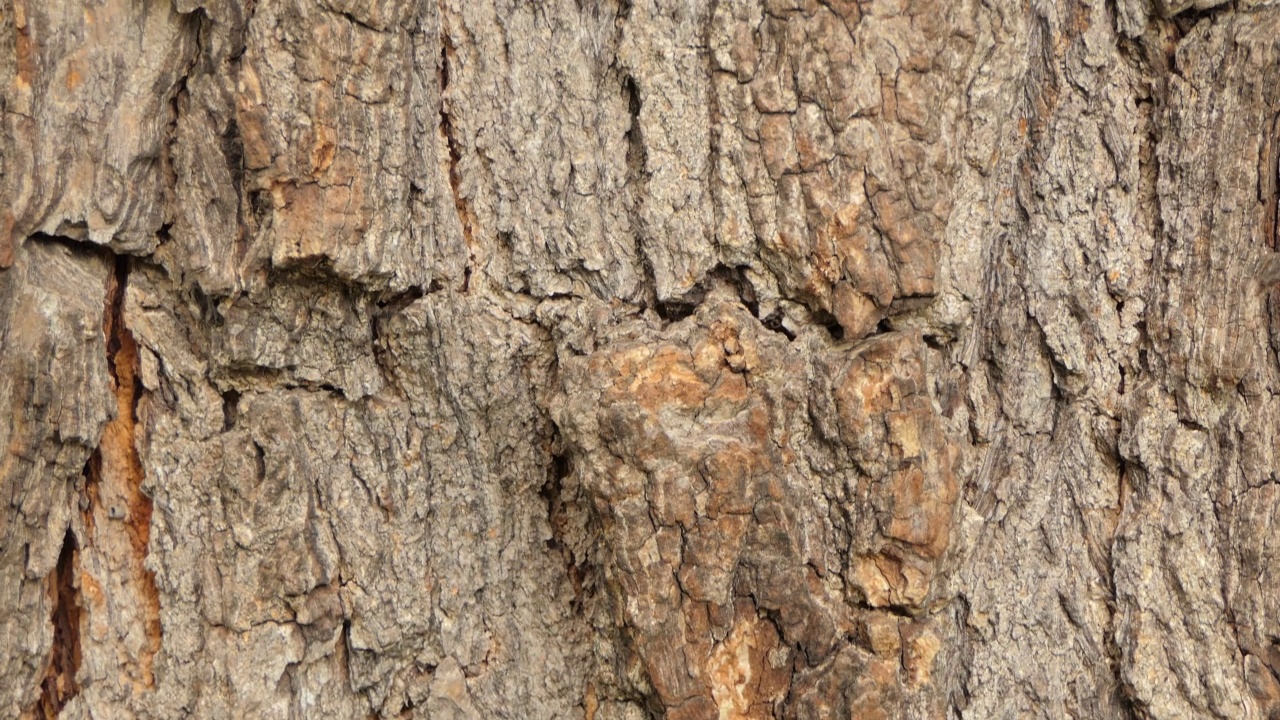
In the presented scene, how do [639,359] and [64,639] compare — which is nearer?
[639,359]

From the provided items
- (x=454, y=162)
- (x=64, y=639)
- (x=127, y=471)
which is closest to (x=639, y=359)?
(x=454, y=162)

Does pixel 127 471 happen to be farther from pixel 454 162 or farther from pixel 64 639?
pixel 454 162

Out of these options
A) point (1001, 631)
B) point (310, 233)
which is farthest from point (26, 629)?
point (1001, 631)

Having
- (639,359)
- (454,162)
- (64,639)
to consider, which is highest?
(454,162)

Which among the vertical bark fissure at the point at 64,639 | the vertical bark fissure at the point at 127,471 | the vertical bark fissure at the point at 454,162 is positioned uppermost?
the vertical bark fissure at the point at 454,162

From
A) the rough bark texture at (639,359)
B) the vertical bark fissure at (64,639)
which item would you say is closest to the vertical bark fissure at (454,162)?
the rough bark texture at (639,359)

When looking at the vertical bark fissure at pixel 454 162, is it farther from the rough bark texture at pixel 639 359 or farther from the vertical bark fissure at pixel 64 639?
the vertical bark fissure at pixel 64 639

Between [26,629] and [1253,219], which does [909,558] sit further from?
[26,629]

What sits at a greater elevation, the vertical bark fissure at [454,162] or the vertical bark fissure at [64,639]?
the vertical bark fissure at [454,162]
